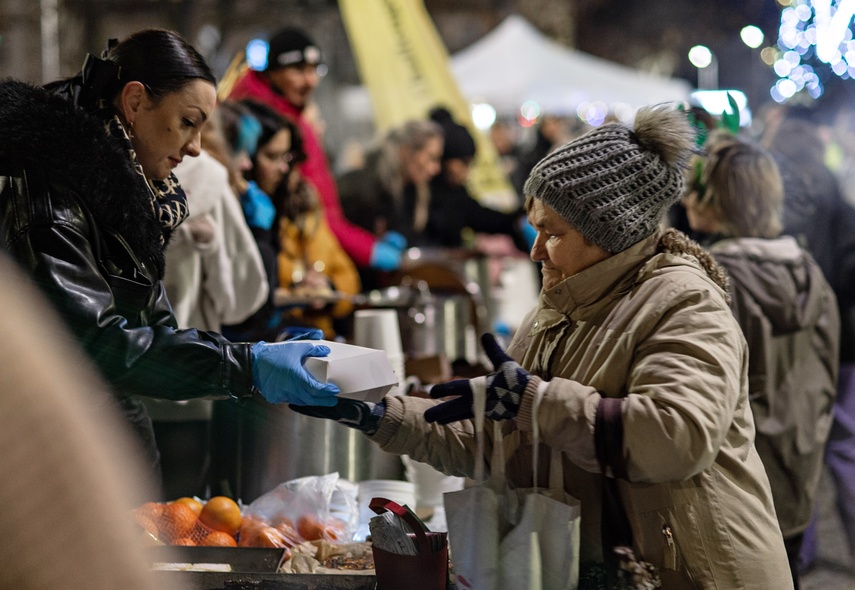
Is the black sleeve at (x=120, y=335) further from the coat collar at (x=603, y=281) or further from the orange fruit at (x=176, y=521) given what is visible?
the coat collar at (x=603, y=281)

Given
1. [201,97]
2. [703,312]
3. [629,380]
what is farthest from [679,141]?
[201,97]

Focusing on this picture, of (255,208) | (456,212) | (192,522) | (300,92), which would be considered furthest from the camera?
(456,212)

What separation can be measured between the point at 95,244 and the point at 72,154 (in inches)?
8.3

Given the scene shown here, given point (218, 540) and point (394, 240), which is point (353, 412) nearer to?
point (218, 540)

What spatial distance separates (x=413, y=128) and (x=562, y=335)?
521 centimetres

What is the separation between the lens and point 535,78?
49.7ft

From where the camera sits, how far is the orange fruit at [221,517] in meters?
2.79

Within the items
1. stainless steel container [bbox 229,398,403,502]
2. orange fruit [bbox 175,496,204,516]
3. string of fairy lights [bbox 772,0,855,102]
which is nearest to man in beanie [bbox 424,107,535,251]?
string of fairy lights [bbox 772,0,855,102]

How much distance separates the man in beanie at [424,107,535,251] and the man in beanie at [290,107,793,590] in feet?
17.3

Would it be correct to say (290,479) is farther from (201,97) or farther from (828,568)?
(828,568)

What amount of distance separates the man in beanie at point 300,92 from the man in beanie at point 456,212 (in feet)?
4.57

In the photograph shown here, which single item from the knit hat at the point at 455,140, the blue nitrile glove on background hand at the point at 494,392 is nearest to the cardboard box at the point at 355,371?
the blue nitrile glove on background hand at the point at 494,392

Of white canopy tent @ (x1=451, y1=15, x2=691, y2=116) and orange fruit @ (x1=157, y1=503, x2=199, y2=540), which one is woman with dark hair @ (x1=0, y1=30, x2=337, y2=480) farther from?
white canopy tent @ (x1=451, y1=15, x2=691, y2=116)

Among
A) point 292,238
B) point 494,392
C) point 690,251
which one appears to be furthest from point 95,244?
point 292,238
